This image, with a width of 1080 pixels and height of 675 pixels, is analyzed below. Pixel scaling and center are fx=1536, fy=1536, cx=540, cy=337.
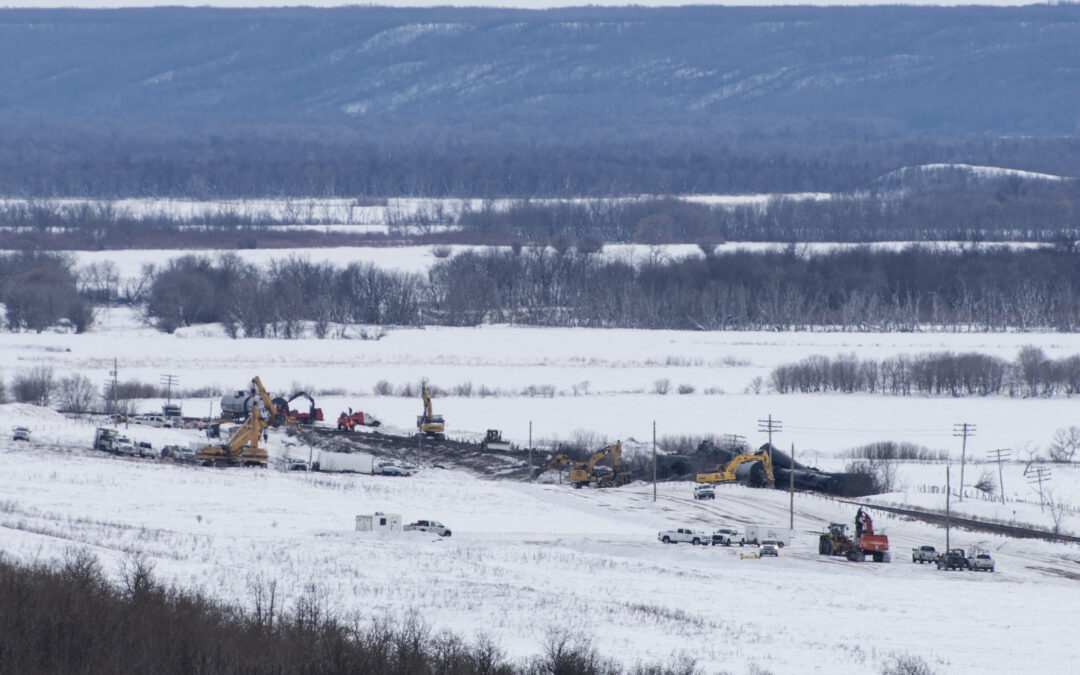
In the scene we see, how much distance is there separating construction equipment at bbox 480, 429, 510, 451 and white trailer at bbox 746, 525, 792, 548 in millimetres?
18890

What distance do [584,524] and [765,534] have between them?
5.50m

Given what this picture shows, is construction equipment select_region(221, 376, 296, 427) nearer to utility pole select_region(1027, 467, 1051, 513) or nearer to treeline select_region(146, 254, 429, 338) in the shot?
utility pole select_region(1027, 467, 1051, 513)

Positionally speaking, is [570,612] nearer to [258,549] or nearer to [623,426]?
[258,549]

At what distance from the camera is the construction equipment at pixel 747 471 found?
52219mm

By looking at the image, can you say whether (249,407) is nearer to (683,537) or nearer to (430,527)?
(430,527)

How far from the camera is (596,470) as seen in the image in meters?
53.1

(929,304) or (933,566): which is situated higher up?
(929,304)

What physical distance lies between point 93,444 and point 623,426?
21.5 meters

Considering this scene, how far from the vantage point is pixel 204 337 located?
331 ft

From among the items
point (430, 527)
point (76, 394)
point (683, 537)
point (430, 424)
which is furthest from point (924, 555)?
point (76, 394)

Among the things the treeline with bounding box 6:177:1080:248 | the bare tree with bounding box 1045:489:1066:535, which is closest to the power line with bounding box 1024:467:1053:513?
the bare tree with bounding box 1045:489:1066:535

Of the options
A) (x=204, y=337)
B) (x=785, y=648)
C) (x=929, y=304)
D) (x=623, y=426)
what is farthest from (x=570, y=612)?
(x=929, y=304)

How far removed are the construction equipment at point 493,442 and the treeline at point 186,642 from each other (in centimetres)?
3550

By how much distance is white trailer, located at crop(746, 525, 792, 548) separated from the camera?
40.3 m
